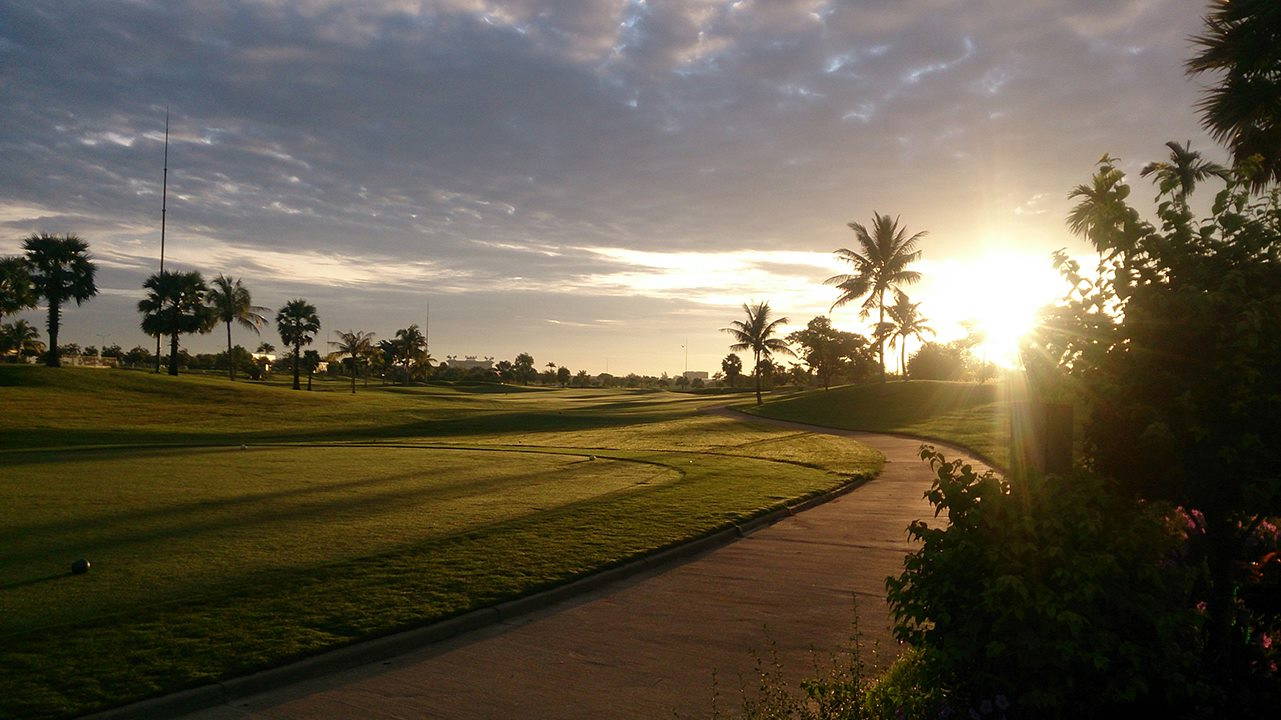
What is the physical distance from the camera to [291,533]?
11.2m

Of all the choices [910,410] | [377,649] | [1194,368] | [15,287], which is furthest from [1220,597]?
[15,287]

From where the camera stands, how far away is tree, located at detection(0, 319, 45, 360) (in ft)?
343

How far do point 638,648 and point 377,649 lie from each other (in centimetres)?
231

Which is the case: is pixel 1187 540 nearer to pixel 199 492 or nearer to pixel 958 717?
pixel 958 717

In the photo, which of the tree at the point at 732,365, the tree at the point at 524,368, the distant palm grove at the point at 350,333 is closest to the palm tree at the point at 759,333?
the distant palm grove at the point at 350,333

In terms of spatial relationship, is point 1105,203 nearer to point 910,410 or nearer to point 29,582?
point 29,582

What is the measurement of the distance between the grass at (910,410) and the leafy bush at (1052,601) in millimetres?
27938

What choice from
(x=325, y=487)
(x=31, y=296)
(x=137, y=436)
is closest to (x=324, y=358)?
(x=31, y=296)

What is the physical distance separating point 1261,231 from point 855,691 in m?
3.72

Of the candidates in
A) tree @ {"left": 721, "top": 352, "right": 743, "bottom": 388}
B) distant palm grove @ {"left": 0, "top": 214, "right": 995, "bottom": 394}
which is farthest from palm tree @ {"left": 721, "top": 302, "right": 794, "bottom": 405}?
tree @ {"left": 721, "top": 352, "right": 743, "bottom": 388}

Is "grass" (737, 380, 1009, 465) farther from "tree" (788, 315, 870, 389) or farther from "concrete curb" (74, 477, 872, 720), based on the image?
"concrete curb" (74, 477, 872, 720)

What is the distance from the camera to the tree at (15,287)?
52094 mm

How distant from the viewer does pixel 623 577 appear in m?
9.33

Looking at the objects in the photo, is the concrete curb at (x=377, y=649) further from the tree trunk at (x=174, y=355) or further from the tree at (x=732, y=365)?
the tree at (x=732, y=365)
